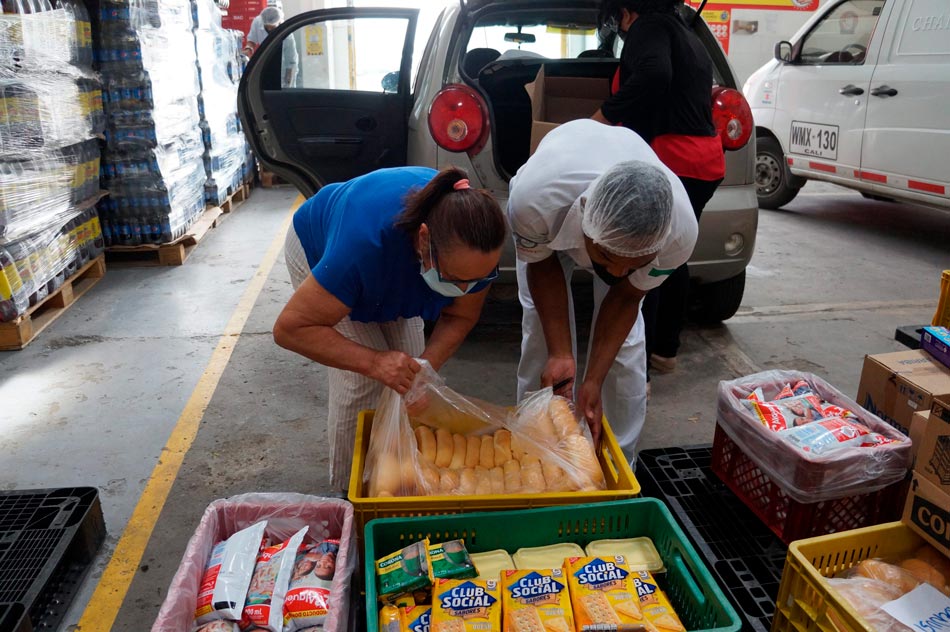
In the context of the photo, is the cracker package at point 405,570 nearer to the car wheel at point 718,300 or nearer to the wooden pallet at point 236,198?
the car wheel at point 718,300

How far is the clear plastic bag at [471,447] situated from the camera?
1790mm

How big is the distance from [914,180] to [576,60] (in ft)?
10.6

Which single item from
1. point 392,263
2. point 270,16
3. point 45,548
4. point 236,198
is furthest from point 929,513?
point 270,16

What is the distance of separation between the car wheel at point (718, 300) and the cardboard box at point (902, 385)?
1.67 meters

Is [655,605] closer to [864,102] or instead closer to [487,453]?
[487,453]

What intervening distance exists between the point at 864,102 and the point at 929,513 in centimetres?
503

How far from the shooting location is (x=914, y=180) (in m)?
5.35

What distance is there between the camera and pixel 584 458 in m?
1.84

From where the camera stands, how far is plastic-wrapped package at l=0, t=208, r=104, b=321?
11.9 feet

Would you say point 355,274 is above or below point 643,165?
below

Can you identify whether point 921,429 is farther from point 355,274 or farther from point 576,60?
point 576,60

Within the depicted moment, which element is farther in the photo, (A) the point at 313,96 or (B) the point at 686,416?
(A) the point at 313,96

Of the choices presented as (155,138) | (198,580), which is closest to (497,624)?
(198,580)

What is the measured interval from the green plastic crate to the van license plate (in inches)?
214
